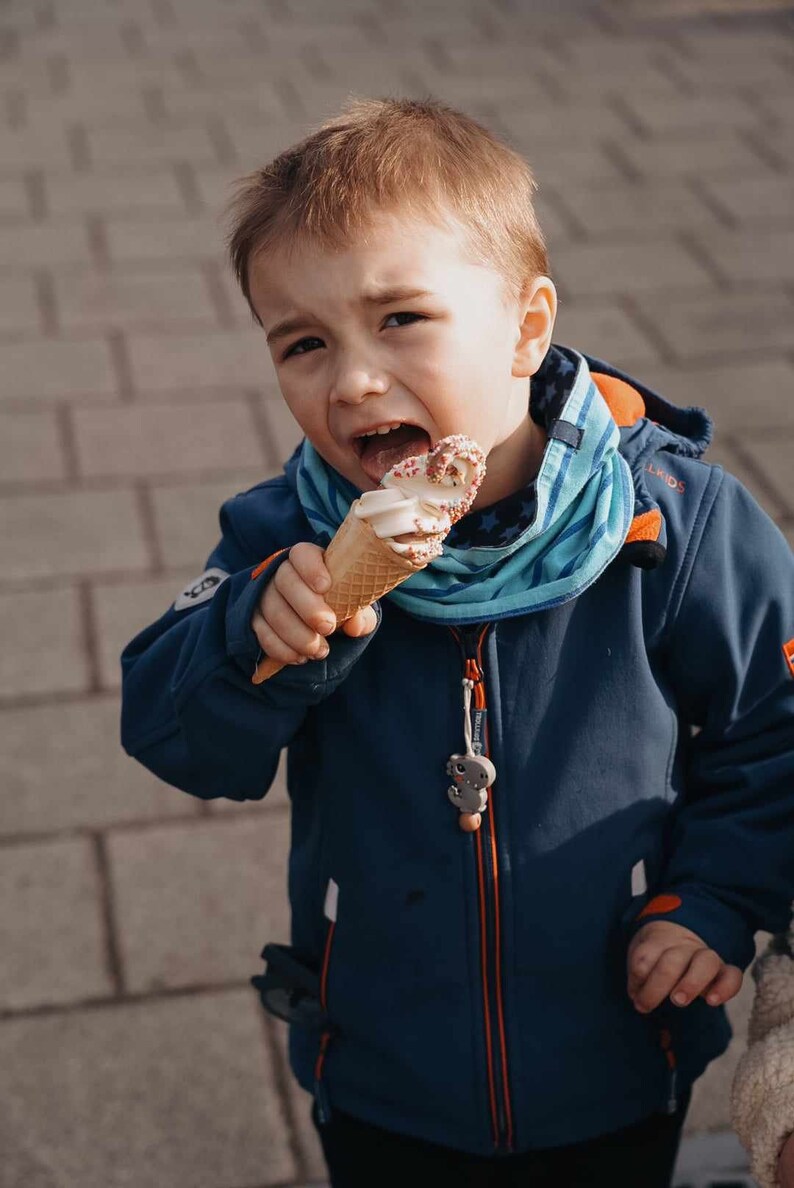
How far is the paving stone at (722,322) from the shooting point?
4.85m

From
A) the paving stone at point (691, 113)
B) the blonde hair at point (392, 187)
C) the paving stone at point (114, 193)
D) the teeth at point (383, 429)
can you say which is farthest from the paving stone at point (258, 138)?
the teeth at point (383, 429)

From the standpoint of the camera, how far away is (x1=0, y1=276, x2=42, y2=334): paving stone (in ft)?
16.4

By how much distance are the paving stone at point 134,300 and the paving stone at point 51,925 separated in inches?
90.7

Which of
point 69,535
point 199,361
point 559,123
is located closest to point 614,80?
point 559,123

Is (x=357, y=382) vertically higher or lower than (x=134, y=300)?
higher

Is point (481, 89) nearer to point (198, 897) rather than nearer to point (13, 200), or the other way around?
point (13, 200)

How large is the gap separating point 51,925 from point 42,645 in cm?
88

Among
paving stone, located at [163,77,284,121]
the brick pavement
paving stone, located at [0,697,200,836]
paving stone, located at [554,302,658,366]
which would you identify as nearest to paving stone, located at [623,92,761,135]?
the brick pavement

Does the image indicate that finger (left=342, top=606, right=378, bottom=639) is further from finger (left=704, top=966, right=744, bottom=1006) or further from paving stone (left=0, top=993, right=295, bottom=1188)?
paving stone (left=0, top=993, right=295, bottom=1188)

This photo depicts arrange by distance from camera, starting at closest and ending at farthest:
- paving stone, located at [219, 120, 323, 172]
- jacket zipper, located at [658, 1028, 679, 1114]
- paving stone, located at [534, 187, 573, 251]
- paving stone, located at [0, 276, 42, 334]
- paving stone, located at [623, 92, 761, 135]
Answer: jacket zipper, located at [658, 1028, 679, 1114]
paving stone, located at [0, 276, 42, 334]
paving stone, located at [534, 187, 573, 251]
paving stone, located at [219, 120, 323, 172]
paving stone, located at [623, 92, 761, 135]

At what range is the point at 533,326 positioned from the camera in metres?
1.71

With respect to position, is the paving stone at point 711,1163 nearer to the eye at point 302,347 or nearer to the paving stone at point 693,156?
the eye at point 302,347

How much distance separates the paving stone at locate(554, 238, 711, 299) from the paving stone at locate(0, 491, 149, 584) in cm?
180

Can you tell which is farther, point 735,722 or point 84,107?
point 84,107
